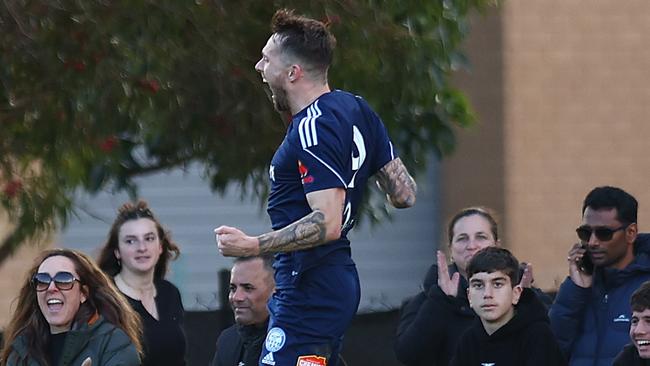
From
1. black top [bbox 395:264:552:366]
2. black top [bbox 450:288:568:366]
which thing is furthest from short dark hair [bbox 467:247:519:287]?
black top [bbox 395:264:552:366]

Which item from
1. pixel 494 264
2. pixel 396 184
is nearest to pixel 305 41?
pixel 396 184

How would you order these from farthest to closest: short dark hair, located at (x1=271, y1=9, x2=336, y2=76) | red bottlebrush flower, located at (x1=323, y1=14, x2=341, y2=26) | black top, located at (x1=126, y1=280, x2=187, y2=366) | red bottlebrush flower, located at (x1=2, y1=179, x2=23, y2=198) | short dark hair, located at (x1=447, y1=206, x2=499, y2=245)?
red bottlebrush flower, located at (x1=2, y1=179, x2=23, y2=198), black top, located at (x1=126, y1=280, x2=187, y2=366), red bottlebrush flower, located at (x1=323, y1=14, x2=341, y2=26), short dark hair, located at (x1=447, y1=206, x2=499, y2=245), short dark hair, located at (x1=271, y1=9, x2=336, y2=76)

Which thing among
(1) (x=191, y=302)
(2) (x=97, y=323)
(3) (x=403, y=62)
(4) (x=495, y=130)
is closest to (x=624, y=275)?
(3) (x=403, y=62)

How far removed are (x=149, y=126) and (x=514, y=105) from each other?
695cm

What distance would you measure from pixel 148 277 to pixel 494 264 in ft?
7.93

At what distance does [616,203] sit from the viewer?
7.89 m

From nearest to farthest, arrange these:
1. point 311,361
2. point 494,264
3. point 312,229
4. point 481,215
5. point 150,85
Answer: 1. point 312,229
2. point 311,361
3. point 494,264
4. point 481,215
5. point 150,85

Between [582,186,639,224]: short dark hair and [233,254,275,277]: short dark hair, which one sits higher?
[582,186,639,224]: short dark hair

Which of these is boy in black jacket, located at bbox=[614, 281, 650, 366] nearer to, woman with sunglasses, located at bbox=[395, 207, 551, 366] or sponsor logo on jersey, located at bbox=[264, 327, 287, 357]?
woman with sunglasses, located at bbox=[395, 207, 551, 366]

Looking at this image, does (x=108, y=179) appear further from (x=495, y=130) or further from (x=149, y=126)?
(x=495, y=130)

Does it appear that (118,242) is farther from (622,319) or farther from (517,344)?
(622,319)

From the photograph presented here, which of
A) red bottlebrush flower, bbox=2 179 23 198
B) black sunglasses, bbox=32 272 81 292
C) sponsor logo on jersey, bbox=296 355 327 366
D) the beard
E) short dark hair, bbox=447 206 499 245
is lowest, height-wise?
sponsor logo on jersey, bbox=296 355 327 366

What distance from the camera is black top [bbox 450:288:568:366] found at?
7449mm

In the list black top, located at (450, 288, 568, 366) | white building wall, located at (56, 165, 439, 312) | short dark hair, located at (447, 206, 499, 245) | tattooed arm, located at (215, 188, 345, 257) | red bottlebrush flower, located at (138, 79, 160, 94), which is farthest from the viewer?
white building wall, located at (56, 165, 439, 312)
